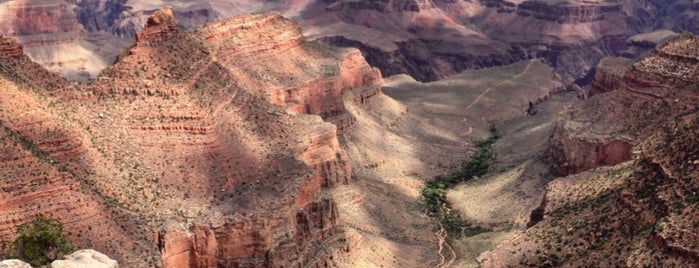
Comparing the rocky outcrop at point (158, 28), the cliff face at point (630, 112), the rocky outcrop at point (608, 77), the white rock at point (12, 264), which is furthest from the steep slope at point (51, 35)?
the white rock at point (12, 264)

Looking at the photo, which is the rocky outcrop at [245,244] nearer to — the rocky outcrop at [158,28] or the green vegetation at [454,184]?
the rocky outcrop at [158,28]

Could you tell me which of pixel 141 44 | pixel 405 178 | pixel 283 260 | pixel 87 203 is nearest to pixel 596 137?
pixel 405 178

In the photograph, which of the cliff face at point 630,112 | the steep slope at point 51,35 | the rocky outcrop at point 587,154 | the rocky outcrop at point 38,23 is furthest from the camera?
the rocky outcrop at point 38,23

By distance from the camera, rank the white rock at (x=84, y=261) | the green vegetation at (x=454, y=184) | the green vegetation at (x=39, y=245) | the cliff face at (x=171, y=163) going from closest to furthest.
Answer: the white rock at (x=84, y=261), the green vegetation at (x=39, y=245), the cliff face at (x=171, y=163), the green vegetation at (x=454, y=184)

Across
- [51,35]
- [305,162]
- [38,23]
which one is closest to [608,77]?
[305,162]

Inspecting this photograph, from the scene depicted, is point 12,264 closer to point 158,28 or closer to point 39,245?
point 39,245

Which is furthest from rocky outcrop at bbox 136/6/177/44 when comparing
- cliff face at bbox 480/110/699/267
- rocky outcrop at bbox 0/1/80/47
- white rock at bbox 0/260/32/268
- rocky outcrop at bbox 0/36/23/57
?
rocky outcrop at bbox 0/1/80/47

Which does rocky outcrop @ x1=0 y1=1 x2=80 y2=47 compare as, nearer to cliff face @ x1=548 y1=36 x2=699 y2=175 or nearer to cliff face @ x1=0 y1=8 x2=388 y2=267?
cliff face @ x1=0 y1=8 x2=388 y2=267
